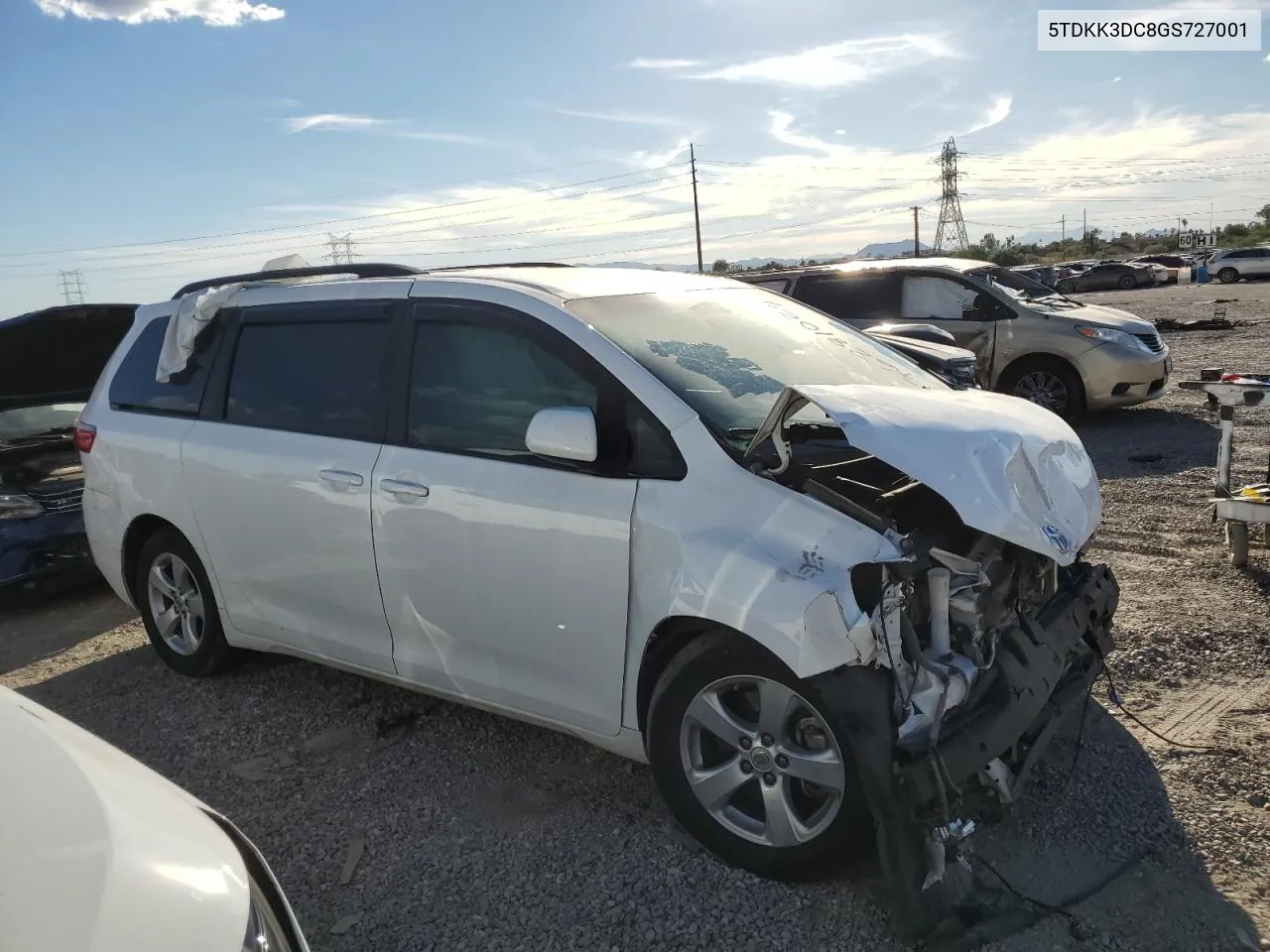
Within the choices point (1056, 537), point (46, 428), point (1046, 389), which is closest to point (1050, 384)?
point (1046, 389)

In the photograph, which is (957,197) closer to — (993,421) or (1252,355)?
(1252,355)

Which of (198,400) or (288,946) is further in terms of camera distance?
(198,400)

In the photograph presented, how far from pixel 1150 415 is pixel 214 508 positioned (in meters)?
9.36

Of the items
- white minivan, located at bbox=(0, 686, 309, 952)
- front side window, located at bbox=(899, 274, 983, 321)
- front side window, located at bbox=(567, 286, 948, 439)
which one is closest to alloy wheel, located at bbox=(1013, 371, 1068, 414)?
front side window, located at bbox=(899, 274, 983, 321)

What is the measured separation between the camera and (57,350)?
7051 mm

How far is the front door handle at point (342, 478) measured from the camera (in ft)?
12.2

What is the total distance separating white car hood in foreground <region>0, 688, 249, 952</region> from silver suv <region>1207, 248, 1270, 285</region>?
46314 millimetres

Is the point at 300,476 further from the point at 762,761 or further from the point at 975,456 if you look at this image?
the point at 975,456

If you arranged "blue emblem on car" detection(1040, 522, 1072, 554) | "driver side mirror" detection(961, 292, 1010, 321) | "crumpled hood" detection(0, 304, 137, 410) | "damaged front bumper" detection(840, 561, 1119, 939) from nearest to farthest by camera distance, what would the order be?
"damaged front bumper" detection(840, 561, 1119, 939), "blue emblem on car" detection(1040, 522, 1072, 554), "crumpled hood" detection(0, 304, 137, 410), "driver side mirror" detection(961, 292, 1010, 321)

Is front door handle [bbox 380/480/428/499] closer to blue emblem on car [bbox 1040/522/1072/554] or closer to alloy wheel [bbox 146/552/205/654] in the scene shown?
alloy wheel [bbox 146/552/205/654]

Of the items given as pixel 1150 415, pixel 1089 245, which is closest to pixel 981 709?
pixel 1150 415

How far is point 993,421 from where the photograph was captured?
10.1 feet

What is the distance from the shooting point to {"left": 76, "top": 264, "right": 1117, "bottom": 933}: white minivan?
8.93 ft

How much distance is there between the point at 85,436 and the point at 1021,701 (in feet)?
14.8
